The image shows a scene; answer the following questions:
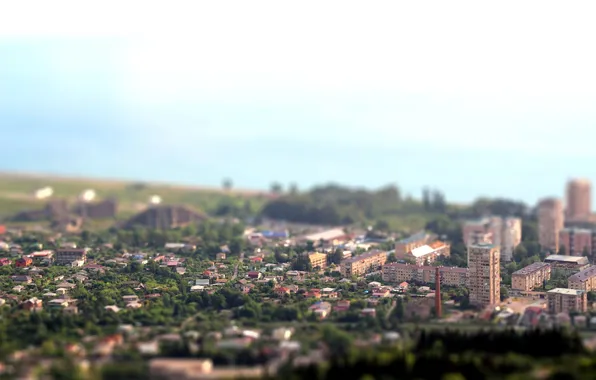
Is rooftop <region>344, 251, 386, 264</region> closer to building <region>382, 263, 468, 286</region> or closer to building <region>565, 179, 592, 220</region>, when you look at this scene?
building <region>382, 263, 468, 286</region>

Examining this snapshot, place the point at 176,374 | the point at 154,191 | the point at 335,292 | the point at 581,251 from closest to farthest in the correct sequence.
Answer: the point at 176,374 → the point at 335,292 → the point at 581,251 → the point at 154,191

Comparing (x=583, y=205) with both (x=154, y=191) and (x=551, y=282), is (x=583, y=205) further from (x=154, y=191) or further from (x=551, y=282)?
(x=154, y=191)

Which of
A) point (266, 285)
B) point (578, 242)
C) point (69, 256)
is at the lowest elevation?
point (266, 285)

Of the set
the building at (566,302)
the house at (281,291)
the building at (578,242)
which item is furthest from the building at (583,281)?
the house at (281,291)

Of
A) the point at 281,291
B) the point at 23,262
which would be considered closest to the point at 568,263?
the point at 281,291

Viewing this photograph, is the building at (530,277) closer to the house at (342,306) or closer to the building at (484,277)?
the building at (484,277)

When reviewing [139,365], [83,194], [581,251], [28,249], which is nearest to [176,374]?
[139,365]

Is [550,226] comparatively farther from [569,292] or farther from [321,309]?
[321,309]
